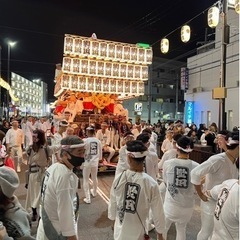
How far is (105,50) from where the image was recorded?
1311 centimetres

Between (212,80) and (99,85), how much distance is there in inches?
619

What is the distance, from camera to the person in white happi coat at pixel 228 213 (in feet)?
7.41

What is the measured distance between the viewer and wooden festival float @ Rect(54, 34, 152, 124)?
1268 centimetres

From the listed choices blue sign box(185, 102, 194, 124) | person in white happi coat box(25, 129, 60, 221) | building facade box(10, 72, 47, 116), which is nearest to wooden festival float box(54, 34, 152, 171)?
person in white happi coat box(25, 129, 60, 221)

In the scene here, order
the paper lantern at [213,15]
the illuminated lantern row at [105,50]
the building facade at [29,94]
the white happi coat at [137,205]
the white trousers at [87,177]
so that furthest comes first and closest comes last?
the building facade at [29,94] → the illuminated lantern row at [105,50] → the paper lantern at [213,15] → the white trousers at [87,177] → the white happi coat at [137,205]

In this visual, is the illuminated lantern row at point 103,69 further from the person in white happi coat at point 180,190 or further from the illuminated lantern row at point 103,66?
the person in white happi coat at point 180,190

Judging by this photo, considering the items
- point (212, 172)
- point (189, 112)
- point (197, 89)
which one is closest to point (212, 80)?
point (197, 89)

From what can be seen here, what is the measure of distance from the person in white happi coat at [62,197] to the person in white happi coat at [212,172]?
5.57 feet

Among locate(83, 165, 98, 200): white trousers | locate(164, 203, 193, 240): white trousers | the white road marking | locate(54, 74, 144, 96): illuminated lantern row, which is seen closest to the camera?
locate(164, 203, 193, 240): white trousers

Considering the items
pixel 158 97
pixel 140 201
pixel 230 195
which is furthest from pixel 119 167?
pixel 158 97

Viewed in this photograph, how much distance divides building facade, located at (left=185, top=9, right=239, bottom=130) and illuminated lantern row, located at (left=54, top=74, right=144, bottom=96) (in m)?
10.6

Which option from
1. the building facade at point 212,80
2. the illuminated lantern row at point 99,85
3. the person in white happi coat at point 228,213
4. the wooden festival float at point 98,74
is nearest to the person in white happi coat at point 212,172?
the person in white happi coat at point 228,213

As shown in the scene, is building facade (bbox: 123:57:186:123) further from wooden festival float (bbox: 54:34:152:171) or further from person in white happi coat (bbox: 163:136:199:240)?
person in white happi coat (bbox: 163:136:199:240)

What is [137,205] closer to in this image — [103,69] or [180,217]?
[180,217]
